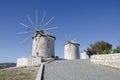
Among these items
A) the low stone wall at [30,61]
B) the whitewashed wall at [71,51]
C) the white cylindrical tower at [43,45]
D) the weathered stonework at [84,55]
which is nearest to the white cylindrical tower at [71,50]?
the whitewashed wall at [71,51]

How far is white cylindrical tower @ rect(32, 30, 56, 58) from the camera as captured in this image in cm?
4069

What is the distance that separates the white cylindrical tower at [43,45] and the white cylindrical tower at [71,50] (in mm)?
9907

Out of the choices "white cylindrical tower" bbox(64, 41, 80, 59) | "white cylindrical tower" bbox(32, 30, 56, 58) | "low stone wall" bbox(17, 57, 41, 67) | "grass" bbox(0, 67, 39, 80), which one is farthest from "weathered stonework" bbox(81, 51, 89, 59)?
"grass" bbox(0, 67, 39, 80)

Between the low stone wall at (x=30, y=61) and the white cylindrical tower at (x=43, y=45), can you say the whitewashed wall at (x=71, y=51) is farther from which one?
the low stone wall at (x=30, y=61)

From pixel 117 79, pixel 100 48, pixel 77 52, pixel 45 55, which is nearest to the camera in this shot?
pixel 117 79

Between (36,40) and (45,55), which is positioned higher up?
(36,40)

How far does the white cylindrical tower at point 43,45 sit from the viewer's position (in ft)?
133

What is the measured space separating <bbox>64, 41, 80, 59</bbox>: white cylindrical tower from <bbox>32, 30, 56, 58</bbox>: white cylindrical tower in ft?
32.5

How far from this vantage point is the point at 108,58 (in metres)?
18.0

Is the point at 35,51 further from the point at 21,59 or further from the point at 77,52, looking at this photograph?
the point at 77,52

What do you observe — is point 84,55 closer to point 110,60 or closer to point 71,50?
point 71,50

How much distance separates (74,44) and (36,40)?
46.0 ft

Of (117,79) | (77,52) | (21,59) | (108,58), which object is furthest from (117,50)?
(77,52)

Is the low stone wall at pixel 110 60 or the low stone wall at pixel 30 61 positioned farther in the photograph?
the low stone wall at pixel 30 61
